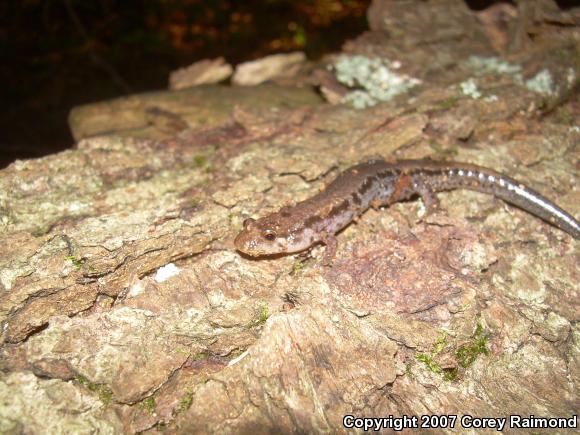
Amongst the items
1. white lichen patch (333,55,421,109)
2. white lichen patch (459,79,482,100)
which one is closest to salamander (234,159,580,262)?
white lichen patch (459,79,482,100)

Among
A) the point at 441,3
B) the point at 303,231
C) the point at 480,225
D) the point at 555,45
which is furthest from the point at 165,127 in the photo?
the point at 555,45

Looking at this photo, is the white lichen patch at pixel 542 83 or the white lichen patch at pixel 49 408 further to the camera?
the white lichen patch at pixel 542 83

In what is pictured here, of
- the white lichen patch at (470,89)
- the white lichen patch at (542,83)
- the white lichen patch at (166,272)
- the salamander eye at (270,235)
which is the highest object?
the white lichen patch at (166,272)

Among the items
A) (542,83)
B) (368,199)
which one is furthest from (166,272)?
(542,83)

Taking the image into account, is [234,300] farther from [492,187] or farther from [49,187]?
[492,187]

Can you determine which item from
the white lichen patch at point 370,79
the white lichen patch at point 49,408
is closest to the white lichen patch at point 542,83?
the white lichen patch at point 370,79

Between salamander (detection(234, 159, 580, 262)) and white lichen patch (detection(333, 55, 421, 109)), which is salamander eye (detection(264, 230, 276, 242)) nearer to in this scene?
salamander (detection(234, 159, 580, 262))

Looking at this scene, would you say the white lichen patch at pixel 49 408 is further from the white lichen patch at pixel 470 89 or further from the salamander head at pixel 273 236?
the white lichen patch at pixel 470 89
